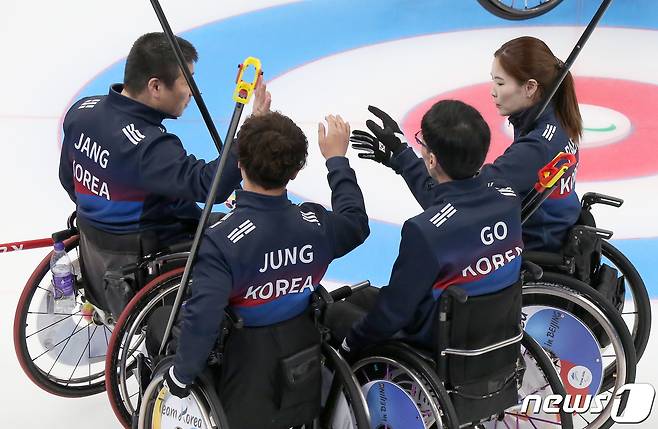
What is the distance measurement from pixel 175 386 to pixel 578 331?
58.5 inches

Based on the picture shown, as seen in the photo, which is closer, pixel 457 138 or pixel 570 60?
pixel 457 138

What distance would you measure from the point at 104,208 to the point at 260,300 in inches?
35.4

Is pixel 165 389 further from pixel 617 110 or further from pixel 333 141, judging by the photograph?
pixel 617 110

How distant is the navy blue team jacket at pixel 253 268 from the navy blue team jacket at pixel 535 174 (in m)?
0.51

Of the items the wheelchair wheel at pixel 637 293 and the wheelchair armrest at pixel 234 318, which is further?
the wheelchair wheel at pixel 637 293

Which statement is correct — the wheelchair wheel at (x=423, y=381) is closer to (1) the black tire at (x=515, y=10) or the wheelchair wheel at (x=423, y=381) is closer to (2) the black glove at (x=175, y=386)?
(2) the black glove at (x=175, y=386)

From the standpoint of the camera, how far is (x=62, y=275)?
3176 mm

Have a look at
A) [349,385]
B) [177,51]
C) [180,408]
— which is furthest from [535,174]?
[180,408]

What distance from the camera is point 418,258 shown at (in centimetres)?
249

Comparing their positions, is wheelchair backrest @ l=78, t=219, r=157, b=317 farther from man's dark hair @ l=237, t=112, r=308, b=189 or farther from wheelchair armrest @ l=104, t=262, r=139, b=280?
man's dark hair @ l=237, t=112, r=308, b=189

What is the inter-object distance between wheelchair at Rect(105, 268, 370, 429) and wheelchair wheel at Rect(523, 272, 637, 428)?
33.2 inches

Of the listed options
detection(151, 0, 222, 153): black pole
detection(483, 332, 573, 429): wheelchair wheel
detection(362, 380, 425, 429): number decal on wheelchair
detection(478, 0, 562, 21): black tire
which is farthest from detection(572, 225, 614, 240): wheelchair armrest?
detection(478, 0, 562, 21): black tire

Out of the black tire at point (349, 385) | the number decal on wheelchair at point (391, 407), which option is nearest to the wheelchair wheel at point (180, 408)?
the black tire at point (349, 385)

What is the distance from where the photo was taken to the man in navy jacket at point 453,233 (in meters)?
2.47
